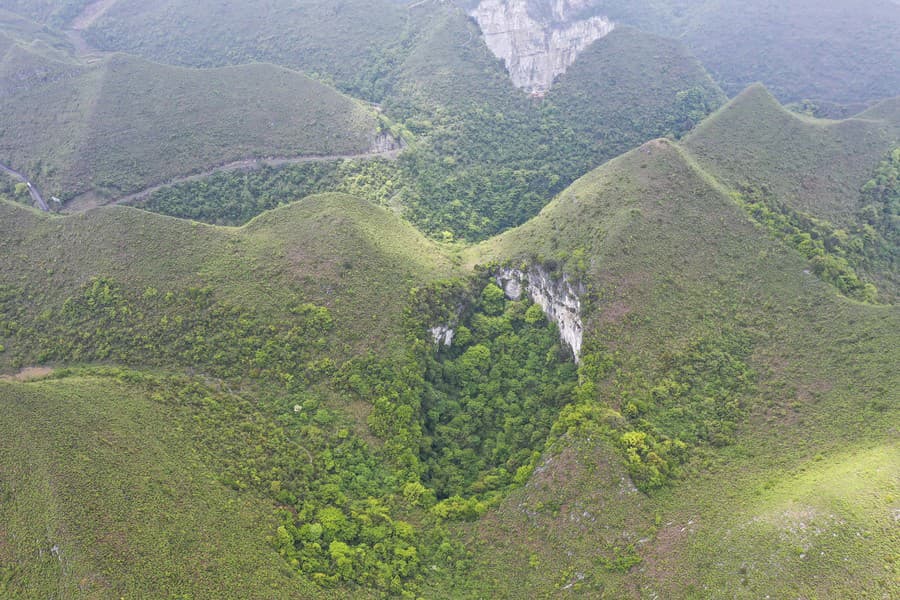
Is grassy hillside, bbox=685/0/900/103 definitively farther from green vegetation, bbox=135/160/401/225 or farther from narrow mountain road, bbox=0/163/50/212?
narrow mountain road, bbox=0/163/50/212

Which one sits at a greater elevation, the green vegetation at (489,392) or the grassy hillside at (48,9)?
the grassy hillside at (48,9)

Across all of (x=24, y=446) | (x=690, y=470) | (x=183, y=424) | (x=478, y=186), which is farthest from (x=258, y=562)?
(x=478, y=186)

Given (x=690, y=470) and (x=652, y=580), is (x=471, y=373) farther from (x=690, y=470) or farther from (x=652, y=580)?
(x=652, y=580)

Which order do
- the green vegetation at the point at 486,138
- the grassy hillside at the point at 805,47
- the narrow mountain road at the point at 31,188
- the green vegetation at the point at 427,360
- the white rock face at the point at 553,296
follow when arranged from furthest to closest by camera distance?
the grassy hillside at the point at 805,47
the green vegetation at the point at 486,138
the narrow mountain road at the point at 31,188
the white rock face at the point at 553,296
the green vegetation at the point at 427,360

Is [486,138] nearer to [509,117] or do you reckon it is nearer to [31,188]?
[509,117]

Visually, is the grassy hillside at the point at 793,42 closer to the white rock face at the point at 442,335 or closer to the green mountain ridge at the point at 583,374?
the green mountain ridge at the point at 583,374

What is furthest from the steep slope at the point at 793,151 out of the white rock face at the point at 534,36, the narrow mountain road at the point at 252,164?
the narrow mountain road at the point at 252,164

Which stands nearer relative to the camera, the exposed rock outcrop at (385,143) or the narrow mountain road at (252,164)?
the narrow mountain road at (252,164)

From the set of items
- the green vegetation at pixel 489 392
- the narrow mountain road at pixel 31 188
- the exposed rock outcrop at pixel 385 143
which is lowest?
the green vegetation at pixel 489 392
